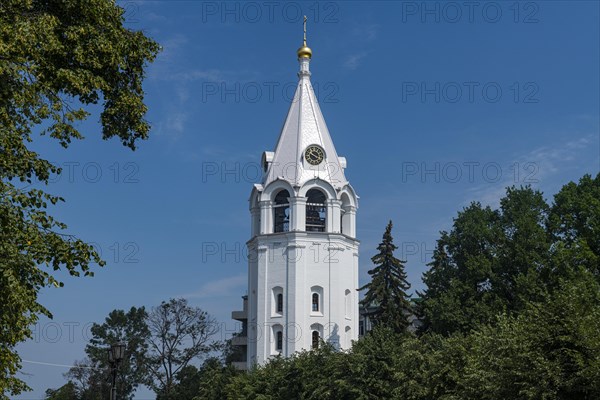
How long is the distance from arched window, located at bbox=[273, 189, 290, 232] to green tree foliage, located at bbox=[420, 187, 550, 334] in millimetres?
14097

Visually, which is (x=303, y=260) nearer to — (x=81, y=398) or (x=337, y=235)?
(x=337, y=235)

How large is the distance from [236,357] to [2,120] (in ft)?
192

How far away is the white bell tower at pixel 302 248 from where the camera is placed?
2104 inches

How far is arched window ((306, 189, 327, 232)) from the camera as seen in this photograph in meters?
55.2

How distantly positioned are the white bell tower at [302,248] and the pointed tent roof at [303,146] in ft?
0.23

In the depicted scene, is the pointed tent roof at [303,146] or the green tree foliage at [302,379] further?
the pointed tent roof at [303,146]

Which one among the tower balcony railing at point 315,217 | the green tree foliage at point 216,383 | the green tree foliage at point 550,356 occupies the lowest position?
the green tree foliage at point 550,356

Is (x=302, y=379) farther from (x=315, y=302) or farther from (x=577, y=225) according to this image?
(x=315, y=302)

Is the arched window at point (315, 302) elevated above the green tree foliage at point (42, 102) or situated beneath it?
elevated above

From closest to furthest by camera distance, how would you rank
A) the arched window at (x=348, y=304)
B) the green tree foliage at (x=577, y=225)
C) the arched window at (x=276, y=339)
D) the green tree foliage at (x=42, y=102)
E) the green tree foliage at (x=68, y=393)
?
the green tree foliage at (x=42, y=102) < the green tree foliage at (x=577, y=225) < the arched window at (x=276, y=339) < the arched window at (x=348, y=304) < the green tree foliage at (x=68, y=393)

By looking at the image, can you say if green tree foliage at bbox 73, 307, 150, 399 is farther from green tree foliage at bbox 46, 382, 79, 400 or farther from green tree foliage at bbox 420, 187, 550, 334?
green tree foliage at bbox 420, 187, 550, 334

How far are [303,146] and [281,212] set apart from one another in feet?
15.7

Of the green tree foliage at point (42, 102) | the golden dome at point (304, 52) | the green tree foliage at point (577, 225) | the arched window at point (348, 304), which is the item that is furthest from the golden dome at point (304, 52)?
the green tree foliage at point (42, 102)

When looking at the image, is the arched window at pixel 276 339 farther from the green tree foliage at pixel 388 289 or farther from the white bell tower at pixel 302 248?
the green tree foliage at pixel 388 289
